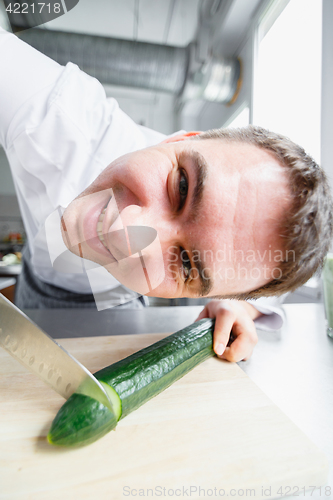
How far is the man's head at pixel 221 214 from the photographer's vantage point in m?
0.34

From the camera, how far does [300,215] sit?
33 centimetres

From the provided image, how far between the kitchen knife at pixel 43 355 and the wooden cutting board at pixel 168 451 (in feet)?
0.19

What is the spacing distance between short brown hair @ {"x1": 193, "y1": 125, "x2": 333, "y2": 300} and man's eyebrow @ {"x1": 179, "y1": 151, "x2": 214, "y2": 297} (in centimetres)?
8

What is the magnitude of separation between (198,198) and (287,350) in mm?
396

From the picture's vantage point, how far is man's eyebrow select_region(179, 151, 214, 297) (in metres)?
0.34

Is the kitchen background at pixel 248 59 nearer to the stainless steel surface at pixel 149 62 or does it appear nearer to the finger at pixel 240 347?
the stainless steel surface at pixel 149 62

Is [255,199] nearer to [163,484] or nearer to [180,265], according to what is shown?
[180,265]

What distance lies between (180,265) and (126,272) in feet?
0.26

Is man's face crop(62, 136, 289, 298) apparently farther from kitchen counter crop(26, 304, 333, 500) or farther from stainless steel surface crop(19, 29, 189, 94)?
stainless steel surface crop(19, 29, 189, 94)

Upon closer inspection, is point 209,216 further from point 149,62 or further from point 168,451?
point 149,62

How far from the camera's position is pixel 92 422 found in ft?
0.77

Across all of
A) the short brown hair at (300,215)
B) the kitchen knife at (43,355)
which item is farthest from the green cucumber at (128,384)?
the short brown hair at (300,215)

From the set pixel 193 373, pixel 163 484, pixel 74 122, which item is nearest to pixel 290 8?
pixel 74 122

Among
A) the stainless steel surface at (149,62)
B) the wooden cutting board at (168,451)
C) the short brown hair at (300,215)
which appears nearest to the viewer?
the wooden cutting board at (168,451)
